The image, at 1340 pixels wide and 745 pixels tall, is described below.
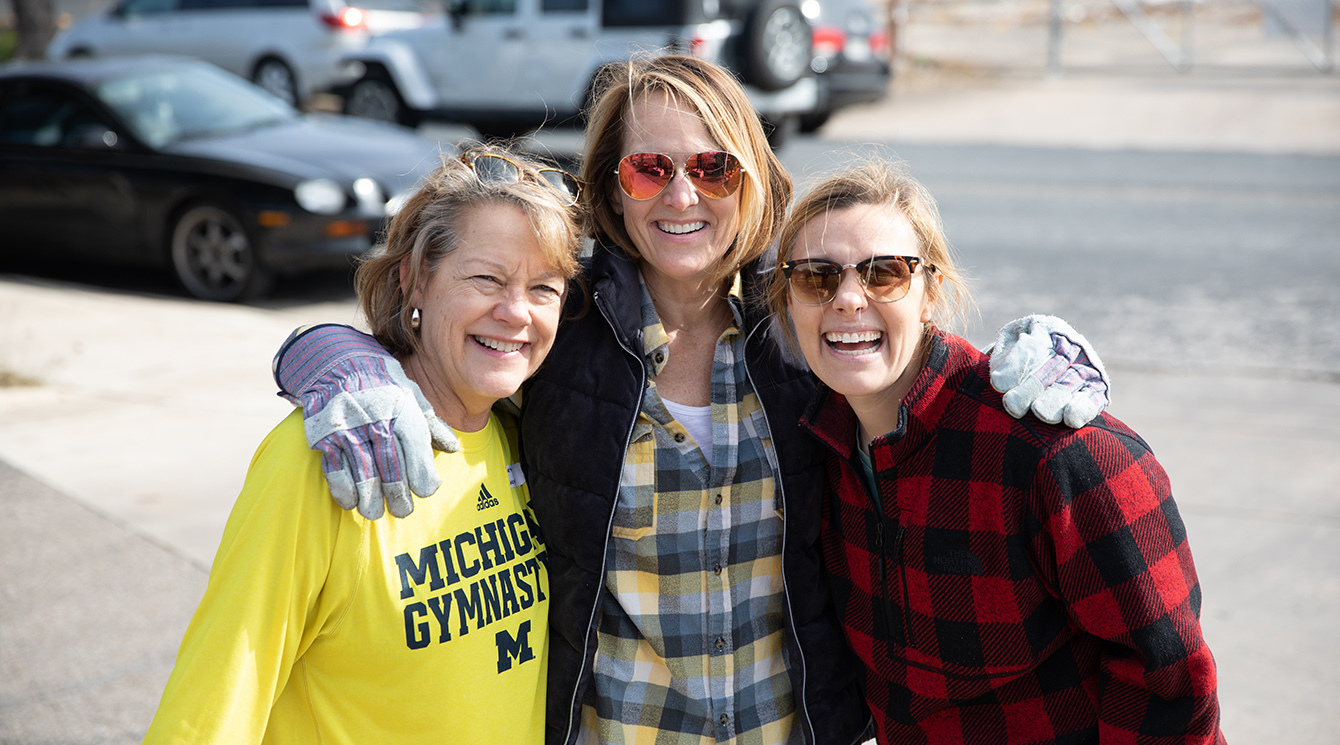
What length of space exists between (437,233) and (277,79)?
536 inches

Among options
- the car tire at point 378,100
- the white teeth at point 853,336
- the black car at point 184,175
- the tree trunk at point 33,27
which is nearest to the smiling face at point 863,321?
the white teeth at point 853,336

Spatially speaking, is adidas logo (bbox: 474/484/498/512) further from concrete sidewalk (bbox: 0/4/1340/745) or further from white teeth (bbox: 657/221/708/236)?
concrete sidewalk (bbox: 0/4/1340/745)

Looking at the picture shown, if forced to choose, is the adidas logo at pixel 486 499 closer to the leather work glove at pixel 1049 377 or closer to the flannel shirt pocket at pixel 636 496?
the flannel shirt pocket at pixel 636 496

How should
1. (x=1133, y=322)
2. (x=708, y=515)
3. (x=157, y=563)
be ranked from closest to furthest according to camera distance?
1. (x=708, y=515)
2. (x=157, y=563)
3. (x=1133, y=322)

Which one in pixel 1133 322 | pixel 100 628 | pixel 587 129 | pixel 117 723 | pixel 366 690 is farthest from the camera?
pixel 1133 322

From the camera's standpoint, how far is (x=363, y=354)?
6.17ft

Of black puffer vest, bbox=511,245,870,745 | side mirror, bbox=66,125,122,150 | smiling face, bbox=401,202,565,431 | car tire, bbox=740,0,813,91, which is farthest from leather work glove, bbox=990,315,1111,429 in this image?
car tire, bbox=740,0,813,91

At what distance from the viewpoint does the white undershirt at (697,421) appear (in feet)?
6.75

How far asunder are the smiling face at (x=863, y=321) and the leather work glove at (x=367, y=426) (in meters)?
0.65

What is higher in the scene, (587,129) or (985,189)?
(587,129)

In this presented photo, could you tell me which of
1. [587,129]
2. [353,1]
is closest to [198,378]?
[587,129]

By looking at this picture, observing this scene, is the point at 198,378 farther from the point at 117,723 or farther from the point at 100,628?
the point at 117,723

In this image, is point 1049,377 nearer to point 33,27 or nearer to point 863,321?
point 863,321

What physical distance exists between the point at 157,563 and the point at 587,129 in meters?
2.70
